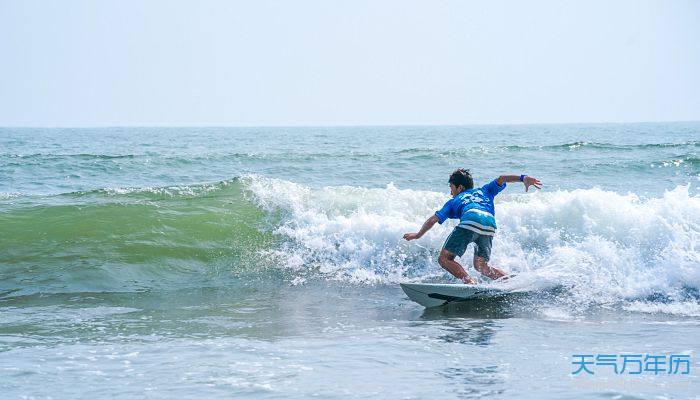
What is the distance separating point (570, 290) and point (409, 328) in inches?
100

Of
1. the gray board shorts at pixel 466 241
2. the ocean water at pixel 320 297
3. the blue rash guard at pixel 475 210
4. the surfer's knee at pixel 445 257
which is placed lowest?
the ocean water at pixel 320 297

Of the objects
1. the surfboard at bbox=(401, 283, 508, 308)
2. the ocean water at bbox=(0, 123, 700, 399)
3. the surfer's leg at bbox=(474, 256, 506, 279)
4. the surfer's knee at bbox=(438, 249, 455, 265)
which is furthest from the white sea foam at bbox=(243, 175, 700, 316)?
the surfer's knee at bbox=(438, 249, 455, 265)

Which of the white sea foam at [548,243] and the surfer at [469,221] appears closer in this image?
the surfer at [469,221]

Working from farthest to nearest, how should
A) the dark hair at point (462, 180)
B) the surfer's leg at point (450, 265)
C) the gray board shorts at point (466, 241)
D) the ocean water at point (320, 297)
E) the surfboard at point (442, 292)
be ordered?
1. the dark hair at point (462, 180)
2. the surfer's leg at point (450, 265)
3. the gray board shorts at point (466, 241)
4. the surfboard at point (442, 292)
5. the ocean water at point (320, 297)

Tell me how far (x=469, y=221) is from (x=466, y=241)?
0.25 meters

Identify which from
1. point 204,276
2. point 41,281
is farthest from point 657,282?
point 41,281

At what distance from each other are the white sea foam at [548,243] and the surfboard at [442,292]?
1.71 ft

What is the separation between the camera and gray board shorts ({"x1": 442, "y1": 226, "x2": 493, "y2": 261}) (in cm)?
807

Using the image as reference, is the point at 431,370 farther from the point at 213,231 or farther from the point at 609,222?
the point at 213,231

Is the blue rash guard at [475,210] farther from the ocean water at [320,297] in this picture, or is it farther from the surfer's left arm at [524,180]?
the ocean water at [320,297]

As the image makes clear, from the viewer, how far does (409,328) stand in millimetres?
7016

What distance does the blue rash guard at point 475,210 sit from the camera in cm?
798

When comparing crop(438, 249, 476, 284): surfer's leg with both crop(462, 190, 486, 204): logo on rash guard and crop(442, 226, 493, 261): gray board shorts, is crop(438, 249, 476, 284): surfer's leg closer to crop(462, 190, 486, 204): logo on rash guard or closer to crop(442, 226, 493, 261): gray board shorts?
crop(442, 226, 493, 261): gray board shorts

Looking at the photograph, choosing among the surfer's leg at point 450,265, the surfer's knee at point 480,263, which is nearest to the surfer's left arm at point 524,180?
the surfer's knee at point 480,263
